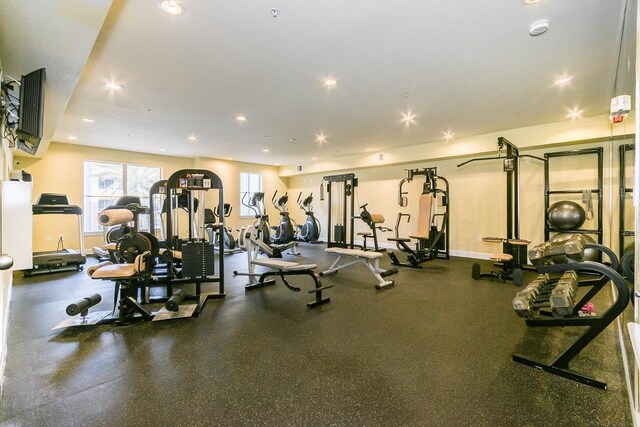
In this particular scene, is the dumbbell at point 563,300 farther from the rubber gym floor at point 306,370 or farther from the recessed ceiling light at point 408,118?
the recessed ceiling light at point 408,118

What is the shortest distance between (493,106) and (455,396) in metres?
4.27

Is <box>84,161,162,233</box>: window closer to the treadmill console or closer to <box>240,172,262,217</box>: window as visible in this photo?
the treadmill console

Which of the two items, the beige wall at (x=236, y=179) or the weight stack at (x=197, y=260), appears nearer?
the weight stack at (x=197, y=260)

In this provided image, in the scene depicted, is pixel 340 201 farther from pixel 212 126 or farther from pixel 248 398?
pixel 248 398

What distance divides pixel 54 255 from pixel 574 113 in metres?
9.67

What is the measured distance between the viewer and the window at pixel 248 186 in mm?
9842

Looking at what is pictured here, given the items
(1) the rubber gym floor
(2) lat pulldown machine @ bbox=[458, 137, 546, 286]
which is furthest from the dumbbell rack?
(2) lat pulldown machine @ bbox=[458, 137, 546, 286]

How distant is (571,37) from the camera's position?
2.54 meters

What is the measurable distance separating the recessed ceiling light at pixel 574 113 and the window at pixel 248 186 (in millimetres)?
8443

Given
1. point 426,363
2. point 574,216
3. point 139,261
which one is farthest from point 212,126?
point 574,216

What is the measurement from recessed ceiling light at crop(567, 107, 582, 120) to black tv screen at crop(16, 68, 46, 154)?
6.86 metres

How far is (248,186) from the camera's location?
1010 cm

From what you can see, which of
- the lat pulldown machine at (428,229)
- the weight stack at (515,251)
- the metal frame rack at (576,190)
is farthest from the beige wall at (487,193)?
the weight stack at (515,251)

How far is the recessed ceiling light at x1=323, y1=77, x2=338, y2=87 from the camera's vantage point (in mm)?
3400
